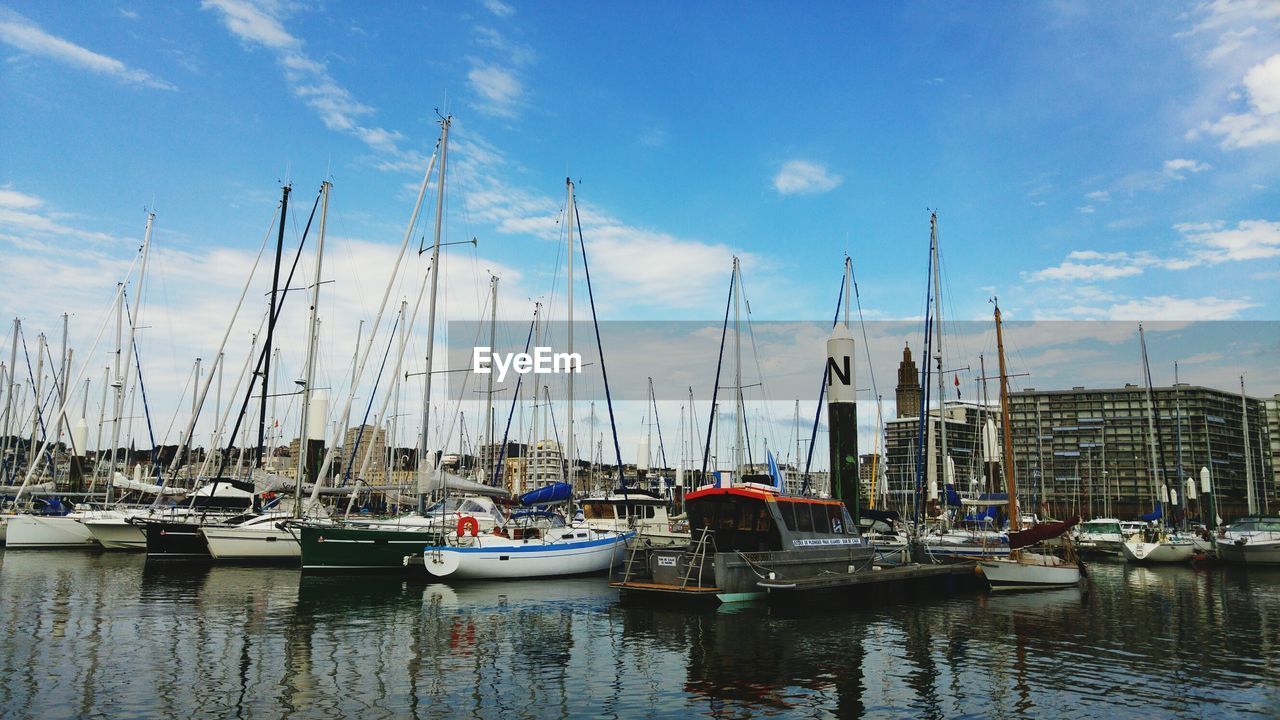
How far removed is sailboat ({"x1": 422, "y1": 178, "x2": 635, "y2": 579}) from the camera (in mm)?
28719

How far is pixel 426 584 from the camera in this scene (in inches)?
1129

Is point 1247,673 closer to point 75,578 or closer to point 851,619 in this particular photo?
point 851,619

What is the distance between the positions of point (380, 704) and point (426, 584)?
57.0 ft

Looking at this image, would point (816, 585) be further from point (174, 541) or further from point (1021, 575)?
point (174, 541)

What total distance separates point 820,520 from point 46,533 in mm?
39180

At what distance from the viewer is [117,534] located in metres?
40.2

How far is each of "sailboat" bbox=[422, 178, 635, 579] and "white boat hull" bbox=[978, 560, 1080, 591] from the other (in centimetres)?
1403

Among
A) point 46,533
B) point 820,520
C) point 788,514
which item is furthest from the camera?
point 46,533

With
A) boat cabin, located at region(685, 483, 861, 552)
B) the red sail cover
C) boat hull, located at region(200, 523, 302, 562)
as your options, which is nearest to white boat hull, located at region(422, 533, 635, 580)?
boat cabin, located at region(685, 483, 861, 552)

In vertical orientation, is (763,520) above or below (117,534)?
above

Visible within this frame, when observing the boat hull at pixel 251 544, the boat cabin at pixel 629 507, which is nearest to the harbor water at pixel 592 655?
the boat hull at pixel 251 544

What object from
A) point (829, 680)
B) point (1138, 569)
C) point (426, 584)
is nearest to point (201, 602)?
point (426, 584)

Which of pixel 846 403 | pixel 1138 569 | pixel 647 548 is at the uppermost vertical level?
pixel 846 403

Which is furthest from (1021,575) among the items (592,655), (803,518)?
(592,655)
